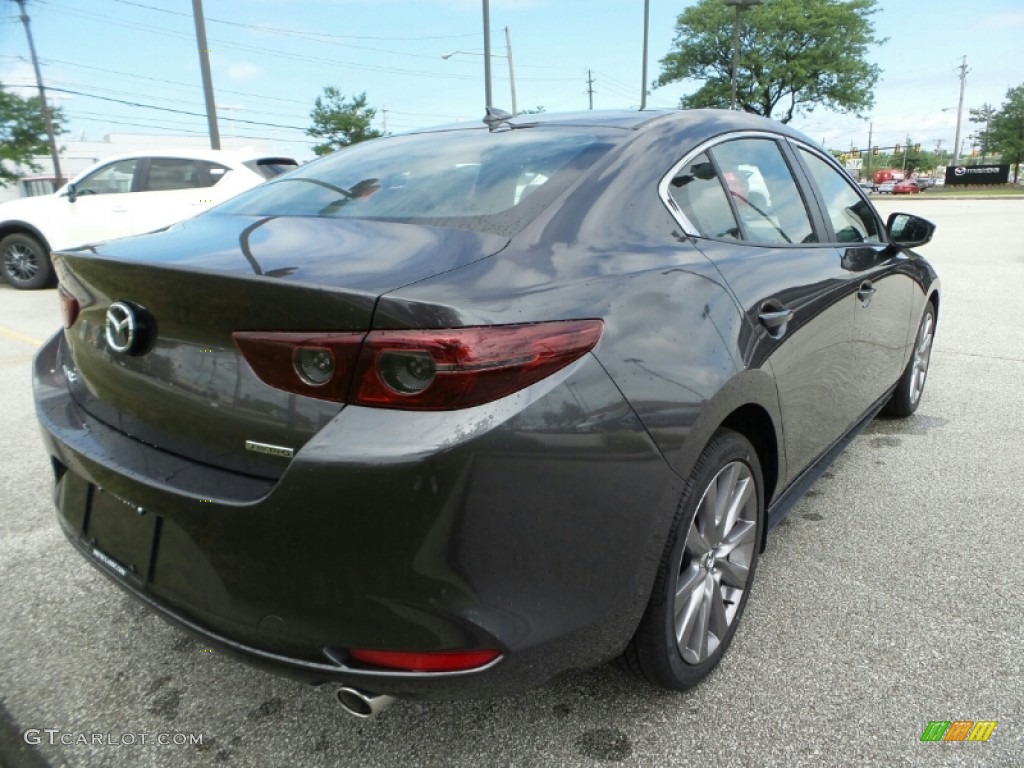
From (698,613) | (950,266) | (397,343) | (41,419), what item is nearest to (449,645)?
(397,343)

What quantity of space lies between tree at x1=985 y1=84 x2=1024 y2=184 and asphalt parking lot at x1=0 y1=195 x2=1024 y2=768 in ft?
229

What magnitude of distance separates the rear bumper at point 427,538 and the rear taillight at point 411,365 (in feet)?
0.11

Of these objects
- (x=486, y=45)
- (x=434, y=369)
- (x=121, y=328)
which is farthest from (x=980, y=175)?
(x=121, y=328)

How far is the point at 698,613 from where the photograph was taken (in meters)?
2.02

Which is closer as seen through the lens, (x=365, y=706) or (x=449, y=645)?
(x=449, y=645)

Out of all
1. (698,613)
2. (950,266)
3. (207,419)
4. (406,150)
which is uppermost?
(406,150)

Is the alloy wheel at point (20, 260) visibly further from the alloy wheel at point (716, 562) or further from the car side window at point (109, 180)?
the alloy wheel at point (716, 562)

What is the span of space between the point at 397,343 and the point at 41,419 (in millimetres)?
1202

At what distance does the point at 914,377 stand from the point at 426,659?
3.77 meters

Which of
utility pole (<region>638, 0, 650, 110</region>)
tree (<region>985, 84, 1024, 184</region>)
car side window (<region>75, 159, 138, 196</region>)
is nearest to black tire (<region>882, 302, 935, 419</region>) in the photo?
car side window (<region>75, 159, 138, 196</region>)

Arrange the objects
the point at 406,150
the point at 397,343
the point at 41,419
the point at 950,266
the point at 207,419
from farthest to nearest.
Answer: the point at 950,266 < the point at 406,150 < the point at 41,419 < the point at 207,419 < the point at 397,343

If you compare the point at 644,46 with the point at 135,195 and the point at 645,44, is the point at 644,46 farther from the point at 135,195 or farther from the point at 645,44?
the point at 135,195

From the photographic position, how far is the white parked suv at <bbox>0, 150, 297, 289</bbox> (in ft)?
29.7

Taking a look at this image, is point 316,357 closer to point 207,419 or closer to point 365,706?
point 207,419
